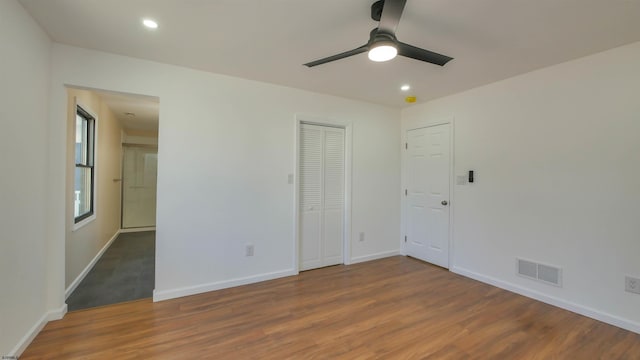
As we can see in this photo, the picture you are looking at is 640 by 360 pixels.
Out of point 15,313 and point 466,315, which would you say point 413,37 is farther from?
point 15,313

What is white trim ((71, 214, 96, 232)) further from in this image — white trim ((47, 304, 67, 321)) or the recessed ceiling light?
the recessed ceiling light

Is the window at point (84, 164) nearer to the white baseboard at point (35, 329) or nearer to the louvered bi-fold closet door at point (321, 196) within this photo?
Result: the white baseboard at point (35, 329)

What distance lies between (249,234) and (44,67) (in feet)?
7.73

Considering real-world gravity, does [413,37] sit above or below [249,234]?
above

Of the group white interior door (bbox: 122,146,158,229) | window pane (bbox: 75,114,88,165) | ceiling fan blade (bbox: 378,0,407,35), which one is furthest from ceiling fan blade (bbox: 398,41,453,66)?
white interior door (bbox: 122,146,158,229)

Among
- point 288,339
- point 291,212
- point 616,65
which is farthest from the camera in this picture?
point 291,212

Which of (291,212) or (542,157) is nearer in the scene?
(542,157)

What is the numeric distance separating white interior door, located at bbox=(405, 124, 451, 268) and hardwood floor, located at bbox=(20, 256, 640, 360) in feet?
2.99

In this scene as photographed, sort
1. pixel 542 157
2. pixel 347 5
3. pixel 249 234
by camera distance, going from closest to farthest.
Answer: pixel 347 5, pixel 542 157, pixel 249 234

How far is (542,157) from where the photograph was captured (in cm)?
294

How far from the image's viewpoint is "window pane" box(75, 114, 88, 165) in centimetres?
347

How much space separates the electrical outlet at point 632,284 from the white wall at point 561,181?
0.14 feet

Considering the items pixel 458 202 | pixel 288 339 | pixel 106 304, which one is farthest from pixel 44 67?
pixel 458 202

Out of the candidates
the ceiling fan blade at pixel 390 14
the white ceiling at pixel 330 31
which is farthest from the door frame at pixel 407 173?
the ceiling fan blade at pixel 390 14
